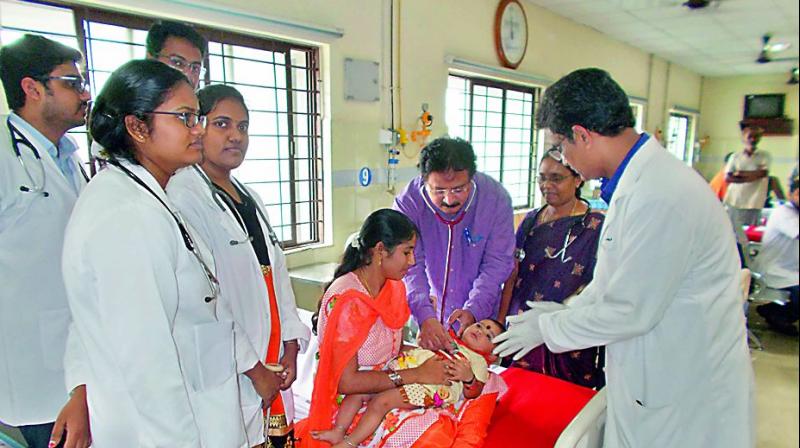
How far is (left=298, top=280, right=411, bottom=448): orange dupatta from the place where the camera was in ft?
5.31

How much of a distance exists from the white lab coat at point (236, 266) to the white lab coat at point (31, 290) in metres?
0.37

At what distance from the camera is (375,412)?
1650 millimetres

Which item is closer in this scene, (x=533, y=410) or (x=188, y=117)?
(x=188, y=117)

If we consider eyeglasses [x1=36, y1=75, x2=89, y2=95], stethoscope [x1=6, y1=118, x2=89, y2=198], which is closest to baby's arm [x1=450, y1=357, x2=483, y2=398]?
stethoscope [x1=6, y1=118, x2=89, y2=198]

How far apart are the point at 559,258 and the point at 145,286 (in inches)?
66.2

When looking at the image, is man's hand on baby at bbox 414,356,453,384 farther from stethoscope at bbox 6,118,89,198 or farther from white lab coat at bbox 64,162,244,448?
stethoscope at bbox 6,118,89,198

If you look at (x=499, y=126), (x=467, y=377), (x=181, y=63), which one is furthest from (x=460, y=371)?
(x=499, y=126)

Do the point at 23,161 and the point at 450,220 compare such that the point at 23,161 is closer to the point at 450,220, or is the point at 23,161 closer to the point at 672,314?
the point at 450,220

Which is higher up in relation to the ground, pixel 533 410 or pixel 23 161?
pixel 23 161

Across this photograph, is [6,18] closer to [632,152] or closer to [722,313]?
[632,152]

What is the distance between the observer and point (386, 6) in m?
3.57

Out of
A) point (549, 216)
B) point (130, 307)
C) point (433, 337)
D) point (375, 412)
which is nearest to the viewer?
point (130, 307)

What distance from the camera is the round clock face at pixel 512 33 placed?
15.7 ft

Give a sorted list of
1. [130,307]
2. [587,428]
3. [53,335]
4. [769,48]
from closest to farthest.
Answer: [769,48], [130,307], [53,335], [587,428]
